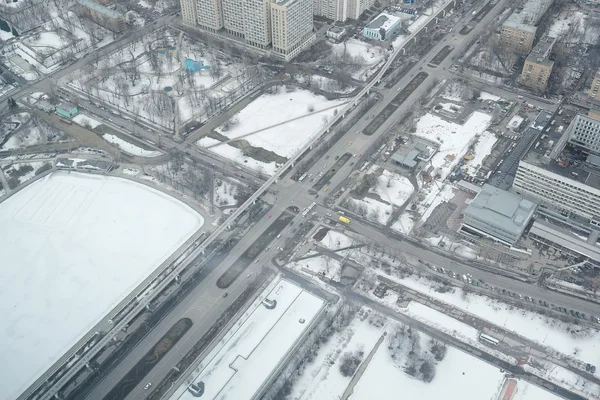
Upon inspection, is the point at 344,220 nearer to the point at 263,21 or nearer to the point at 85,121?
the point at 85,121

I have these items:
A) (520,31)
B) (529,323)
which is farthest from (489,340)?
(520,31)

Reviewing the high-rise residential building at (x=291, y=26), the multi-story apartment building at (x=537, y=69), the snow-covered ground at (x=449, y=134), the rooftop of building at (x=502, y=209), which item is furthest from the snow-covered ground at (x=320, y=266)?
the multi-story apartment building at (x=537, y=69)

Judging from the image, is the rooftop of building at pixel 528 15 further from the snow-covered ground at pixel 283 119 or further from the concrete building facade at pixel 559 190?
the concrete building facade at pixel 559 190

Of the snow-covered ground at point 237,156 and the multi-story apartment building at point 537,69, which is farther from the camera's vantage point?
the multi-story apartment building at point 537,69

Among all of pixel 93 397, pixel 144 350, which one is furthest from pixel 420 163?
pixel 93 397

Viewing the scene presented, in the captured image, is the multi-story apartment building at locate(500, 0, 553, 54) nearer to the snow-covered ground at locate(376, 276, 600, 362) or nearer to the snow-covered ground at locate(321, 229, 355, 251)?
the snow-covered ground at locate(321, 229, 355, 251)

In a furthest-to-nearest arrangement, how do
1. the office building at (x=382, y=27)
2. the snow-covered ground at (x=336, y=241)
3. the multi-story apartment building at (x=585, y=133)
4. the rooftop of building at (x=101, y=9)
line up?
the rooftop of building at (x=101, y=9), the office building at (x=382, y=27), the multi-story apartment building at (x=585, y=133), the snow-covered ground at (x=336, y=241)

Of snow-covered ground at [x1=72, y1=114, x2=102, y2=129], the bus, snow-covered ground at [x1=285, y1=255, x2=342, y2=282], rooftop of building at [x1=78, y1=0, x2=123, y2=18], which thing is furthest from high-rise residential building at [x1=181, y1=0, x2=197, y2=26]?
the bus
